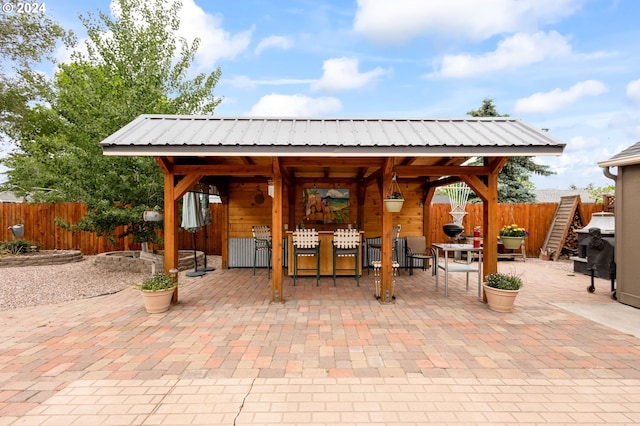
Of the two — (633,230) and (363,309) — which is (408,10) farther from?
(363,309)

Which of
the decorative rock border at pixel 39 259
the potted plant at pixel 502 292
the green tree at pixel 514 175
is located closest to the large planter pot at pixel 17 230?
the decorative rock border at pixel 39 259

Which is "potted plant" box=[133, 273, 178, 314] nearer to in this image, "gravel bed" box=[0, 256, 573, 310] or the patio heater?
"gravel bed" box=[0, 256, 573, 310]

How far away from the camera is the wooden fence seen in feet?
31.5

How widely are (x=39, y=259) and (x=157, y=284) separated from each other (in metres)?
6.39

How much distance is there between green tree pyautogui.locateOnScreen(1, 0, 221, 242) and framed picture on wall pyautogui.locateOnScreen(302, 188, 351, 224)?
11.6 ft

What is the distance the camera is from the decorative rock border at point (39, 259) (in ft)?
26.4

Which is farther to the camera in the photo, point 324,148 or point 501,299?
point 501,299

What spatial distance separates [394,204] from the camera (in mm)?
4602

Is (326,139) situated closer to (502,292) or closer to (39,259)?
(502,292)

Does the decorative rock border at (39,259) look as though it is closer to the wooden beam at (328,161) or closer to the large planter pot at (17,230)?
the large planter pot at (17,230)

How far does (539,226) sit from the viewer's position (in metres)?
10.1

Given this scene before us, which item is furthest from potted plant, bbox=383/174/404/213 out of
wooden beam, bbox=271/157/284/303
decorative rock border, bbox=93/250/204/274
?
decorative rock border, bbox=93/250/204/274

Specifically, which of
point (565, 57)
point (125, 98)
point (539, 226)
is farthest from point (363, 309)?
point (565, 57)

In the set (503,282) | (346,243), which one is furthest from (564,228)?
(346,243)
